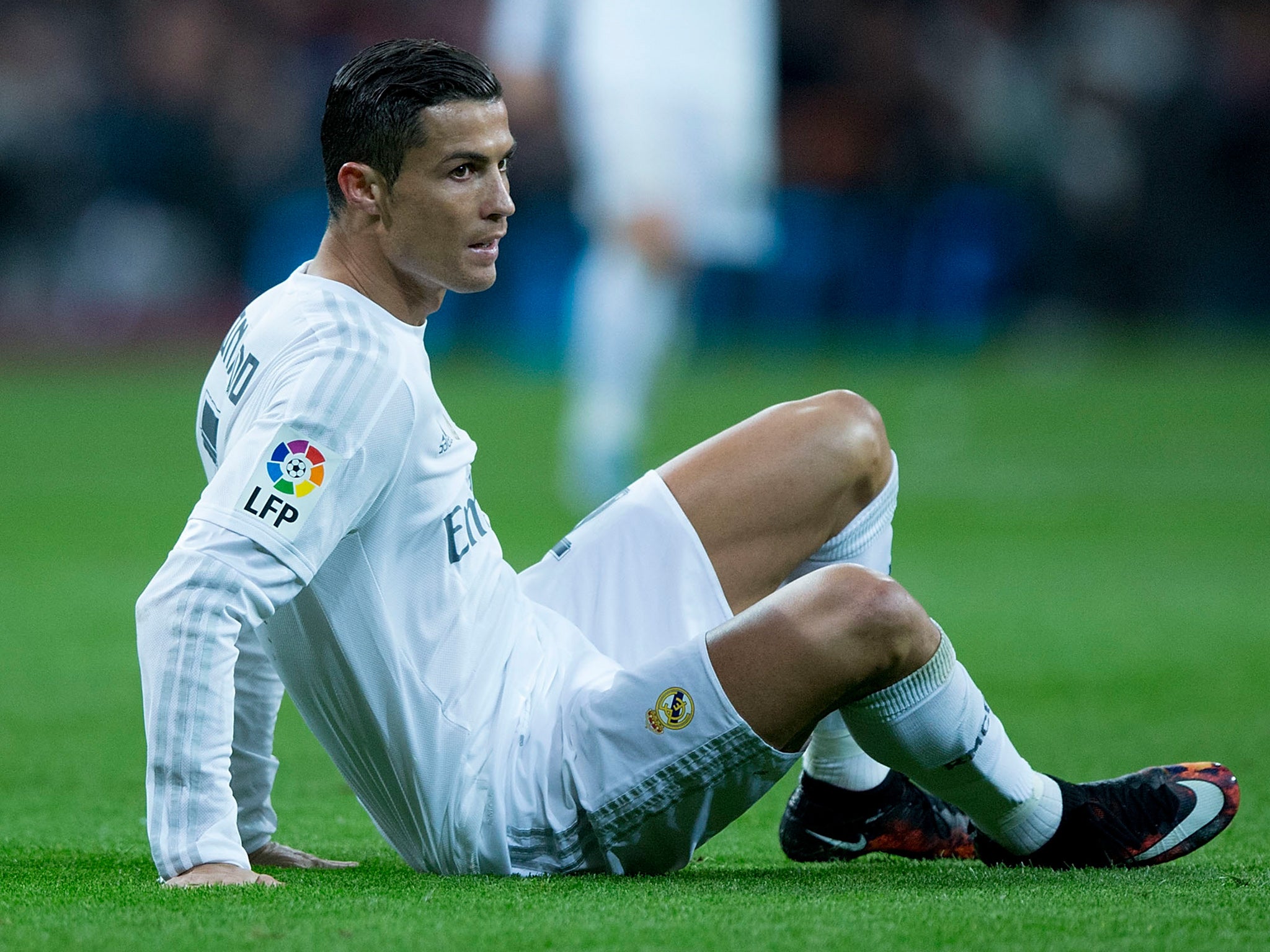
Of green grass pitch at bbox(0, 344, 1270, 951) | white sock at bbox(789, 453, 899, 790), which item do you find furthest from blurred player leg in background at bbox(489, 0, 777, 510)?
white sock at bbox(789, 453, 899, 790)

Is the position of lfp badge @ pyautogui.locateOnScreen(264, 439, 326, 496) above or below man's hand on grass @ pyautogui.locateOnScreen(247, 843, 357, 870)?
above

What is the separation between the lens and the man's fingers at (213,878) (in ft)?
7.66

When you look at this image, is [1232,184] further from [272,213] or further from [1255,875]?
[1255,875]

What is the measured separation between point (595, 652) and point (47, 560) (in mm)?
4703

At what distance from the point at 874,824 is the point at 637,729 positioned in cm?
54

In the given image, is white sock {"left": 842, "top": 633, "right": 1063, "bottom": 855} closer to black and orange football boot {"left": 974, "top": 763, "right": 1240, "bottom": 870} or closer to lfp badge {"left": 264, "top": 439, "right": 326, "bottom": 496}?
black and orange football boot {"left": 974, "top": 763, "right": 1240, "bottom": 870}

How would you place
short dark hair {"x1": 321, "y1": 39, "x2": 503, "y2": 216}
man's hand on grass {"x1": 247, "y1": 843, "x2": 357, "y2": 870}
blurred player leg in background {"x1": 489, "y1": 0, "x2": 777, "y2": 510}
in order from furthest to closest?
blurred player leg in background {"x1": 489, "y1": 0, "x2": 777, "y2": 510} → man's hand on grass {"x1": 247, "y1": 843, "x2": 357, "y2": 870} → short dark hair {"x1": 321, "y1": 39, "x2": 503, "y2": 216}

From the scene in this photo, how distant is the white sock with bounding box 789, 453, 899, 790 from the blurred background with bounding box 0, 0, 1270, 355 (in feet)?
36.3

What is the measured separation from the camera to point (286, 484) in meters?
2.31

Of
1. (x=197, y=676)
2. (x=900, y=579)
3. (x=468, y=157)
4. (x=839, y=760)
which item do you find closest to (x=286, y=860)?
(x=197, y=676)

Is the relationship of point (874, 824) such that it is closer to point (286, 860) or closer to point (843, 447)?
point (843, 447)

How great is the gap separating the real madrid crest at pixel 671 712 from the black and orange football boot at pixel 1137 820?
0.57m

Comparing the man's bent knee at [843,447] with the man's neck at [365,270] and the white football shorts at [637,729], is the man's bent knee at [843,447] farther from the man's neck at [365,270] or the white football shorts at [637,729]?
the man's neck at [365,270]

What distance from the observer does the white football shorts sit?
2.46 m
